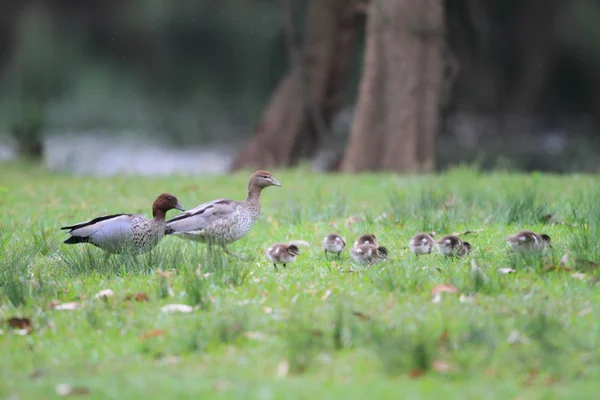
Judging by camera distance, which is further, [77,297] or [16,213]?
[16,213]

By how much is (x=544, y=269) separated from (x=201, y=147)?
76.7ft

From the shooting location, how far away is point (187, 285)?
8.01 meters

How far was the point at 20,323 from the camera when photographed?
25.1 feet

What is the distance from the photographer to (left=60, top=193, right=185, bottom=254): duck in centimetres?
955

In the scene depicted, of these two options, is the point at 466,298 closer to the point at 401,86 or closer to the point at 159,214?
the point at 159,214

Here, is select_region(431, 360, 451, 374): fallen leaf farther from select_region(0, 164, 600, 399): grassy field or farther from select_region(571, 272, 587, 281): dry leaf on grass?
select_region(571, 272, 587, 281): dry leaf on grass

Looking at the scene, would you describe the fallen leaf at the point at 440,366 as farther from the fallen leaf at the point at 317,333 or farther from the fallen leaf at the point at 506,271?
the fallen leaf at the point at 506,271

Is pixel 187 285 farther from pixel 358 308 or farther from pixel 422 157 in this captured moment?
pixel 422 157

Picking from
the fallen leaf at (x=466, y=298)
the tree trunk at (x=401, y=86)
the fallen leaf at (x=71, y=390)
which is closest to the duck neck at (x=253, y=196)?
the fallen leaf at (x=466, y=298)

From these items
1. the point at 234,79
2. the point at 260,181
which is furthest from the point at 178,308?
the point at 234,79

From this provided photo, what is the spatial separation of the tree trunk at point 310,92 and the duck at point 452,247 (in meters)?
A: 15.7

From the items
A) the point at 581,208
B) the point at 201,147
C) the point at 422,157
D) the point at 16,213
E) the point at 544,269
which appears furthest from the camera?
the point at 201,147

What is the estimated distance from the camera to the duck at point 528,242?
9172mm

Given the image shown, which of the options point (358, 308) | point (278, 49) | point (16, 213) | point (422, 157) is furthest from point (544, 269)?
point (278, 49)
